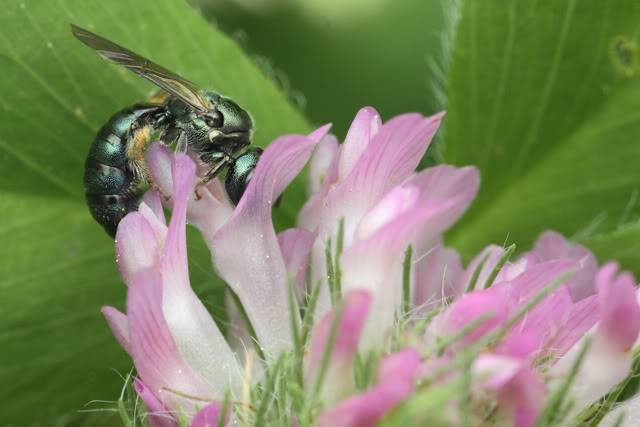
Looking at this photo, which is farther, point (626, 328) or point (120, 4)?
point (120, 4)

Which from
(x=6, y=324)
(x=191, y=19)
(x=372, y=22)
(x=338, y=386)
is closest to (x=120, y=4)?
(x=191, y=19)

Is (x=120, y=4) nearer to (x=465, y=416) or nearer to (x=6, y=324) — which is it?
(x=6, y=324)

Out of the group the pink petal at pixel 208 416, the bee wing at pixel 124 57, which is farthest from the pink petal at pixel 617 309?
the bee wing at pixel 124 57

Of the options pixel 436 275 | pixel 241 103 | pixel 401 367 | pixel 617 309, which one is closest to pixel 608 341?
pixel 617 309

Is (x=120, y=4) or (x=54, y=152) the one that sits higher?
(x=120, y=4)

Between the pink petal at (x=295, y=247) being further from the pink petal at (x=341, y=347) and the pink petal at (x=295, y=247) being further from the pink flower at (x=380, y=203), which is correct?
the pink petal at (x=341, y=347)
